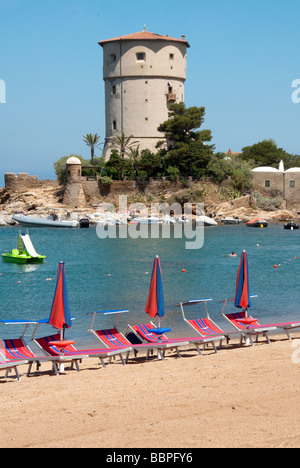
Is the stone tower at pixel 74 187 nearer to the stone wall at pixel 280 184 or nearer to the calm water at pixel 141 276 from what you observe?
the calm water at pixel 141 276

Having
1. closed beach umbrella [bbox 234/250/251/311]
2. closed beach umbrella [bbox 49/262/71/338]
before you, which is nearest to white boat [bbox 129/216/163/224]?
closed beach umbrella [bbox 234/250/251/311]

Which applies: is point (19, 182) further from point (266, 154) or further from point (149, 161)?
point (266, 154)

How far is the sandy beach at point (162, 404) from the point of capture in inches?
310

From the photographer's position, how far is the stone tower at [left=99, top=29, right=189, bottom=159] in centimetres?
6612

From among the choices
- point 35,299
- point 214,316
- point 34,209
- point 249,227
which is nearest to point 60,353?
point 214,316

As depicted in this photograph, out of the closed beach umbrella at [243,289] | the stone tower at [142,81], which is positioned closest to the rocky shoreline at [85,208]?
the stone tower at [142,81]

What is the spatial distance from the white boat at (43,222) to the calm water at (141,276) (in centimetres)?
770

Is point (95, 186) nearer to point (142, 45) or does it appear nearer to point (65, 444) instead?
point (142, 45)

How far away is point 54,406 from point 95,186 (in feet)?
191

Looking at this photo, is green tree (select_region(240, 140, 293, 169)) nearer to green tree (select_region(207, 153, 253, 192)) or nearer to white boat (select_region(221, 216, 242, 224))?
green tree (select_region(207, 153, 253, 192))

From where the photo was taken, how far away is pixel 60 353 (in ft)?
38.8

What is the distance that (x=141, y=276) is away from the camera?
3114cm

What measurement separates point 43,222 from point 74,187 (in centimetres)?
472

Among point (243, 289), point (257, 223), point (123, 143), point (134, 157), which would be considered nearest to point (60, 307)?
point (243, 289)
